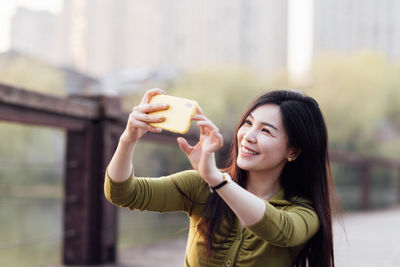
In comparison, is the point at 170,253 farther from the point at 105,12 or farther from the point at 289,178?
the point at 105,12

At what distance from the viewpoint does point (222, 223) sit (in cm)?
154

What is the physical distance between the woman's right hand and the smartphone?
1cm

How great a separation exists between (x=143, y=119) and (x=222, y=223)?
42cm

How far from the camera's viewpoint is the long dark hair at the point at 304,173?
1.57 meters

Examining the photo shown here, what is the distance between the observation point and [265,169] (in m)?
1.62

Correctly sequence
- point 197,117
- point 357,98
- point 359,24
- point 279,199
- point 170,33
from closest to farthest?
point 197,117
point 279,199
point 357,98
point 170,33
point 359,24

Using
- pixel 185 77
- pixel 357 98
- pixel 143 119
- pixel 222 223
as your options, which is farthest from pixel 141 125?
pixel 185 77

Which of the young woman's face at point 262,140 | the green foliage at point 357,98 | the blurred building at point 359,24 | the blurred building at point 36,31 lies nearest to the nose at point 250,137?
the young woman's face at point 262,140

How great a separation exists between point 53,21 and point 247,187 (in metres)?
62.8

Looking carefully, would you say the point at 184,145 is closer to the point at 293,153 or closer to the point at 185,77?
the point at 293,153

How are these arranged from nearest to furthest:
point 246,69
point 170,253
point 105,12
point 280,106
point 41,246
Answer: point 280,106, point 170,253, point 41,246, point 246,69, point 105,12

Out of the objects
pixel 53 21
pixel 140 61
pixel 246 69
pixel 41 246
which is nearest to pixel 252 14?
pixel 140 61

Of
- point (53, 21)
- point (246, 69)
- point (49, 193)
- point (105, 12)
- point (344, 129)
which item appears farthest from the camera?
point (53, 21)

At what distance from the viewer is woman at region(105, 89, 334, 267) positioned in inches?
56.4
